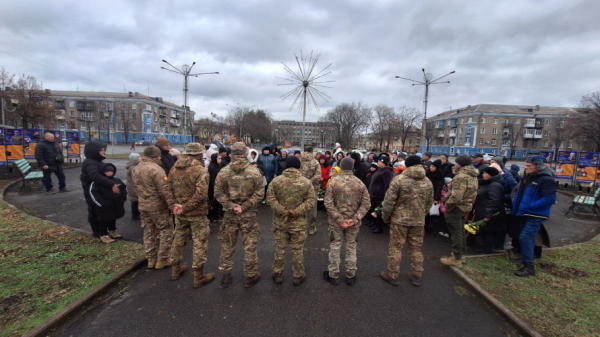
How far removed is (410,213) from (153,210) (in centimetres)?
422

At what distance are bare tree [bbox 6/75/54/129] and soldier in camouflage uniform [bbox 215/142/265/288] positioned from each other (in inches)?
1810

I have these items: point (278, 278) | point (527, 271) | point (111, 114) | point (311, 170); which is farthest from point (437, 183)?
point (111, 114)

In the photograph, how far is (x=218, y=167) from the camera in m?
6.61

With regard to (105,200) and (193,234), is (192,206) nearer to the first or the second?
(193,234)

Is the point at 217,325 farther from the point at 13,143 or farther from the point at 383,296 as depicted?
the point at 13,143

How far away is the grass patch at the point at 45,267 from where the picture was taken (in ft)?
9.58

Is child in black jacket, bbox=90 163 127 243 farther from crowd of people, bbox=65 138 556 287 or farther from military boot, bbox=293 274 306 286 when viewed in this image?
military boot, bbox=293 274 306 286

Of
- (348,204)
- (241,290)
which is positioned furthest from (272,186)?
(241,290)

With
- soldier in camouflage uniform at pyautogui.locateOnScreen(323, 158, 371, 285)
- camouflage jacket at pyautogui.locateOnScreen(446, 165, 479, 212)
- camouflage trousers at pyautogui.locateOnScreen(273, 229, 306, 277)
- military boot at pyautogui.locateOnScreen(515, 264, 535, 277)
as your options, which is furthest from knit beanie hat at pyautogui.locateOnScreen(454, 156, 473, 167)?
camouflage trousers at pyautogui.locateOnScreen(273, 229, 306, 277)

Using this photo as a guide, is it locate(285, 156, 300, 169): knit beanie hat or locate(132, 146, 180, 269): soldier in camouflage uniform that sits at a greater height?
locate(285, 156, 300, 169): knit beanie hat

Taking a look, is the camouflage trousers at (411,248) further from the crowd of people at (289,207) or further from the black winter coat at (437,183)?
the black winter coat at (437,183)

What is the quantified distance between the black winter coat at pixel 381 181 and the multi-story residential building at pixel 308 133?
188 feet

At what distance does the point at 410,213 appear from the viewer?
378cm

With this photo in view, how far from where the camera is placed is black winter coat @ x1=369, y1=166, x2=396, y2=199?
6148 mm
